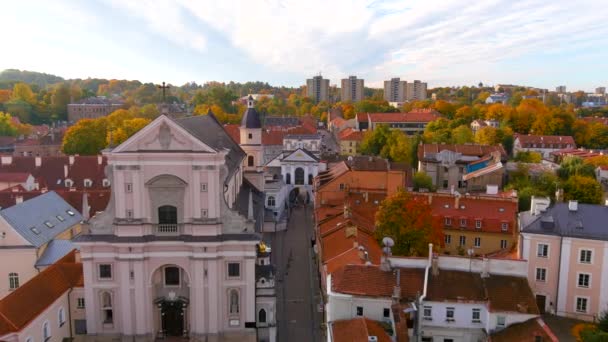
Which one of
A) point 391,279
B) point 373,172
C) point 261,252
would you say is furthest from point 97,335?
point 373,172

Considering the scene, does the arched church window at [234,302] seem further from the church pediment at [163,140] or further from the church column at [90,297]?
the church pediment at [163,140]

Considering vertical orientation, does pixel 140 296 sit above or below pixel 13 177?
below

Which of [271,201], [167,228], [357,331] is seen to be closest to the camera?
[357,331]

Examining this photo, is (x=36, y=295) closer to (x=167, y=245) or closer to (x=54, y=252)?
(x=167, y=245)

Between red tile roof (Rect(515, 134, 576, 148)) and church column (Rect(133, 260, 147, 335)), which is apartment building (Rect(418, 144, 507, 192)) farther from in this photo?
church column (Rect(133, 260, 147, 335))

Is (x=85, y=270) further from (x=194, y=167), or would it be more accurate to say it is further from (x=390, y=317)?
(x=390, y=317)

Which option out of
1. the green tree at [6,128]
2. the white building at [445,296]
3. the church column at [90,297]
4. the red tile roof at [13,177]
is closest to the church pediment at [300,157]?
the red tile roof at [13,177]

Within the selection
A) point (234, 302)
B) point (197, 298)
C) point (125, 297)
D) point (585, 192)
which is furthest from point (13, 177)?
point (585, 192)
